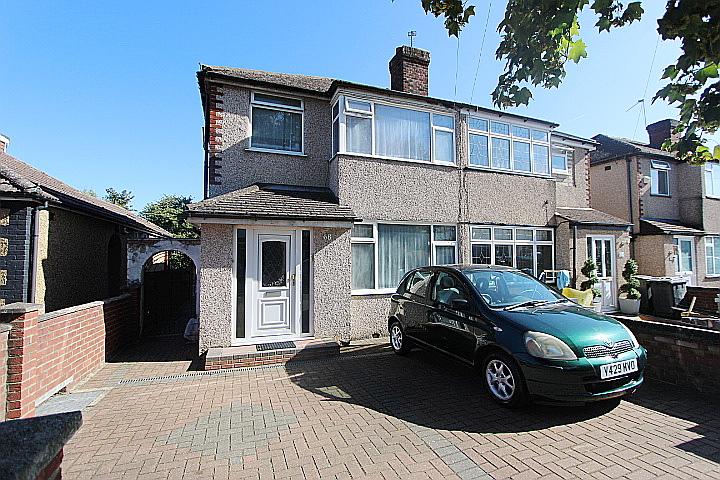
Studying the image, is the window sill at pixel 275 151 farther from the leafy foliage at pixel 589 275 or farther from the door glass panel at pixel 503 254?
the leafy foliage at pixel 589 275

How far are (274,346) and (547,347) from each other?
4.93 metres

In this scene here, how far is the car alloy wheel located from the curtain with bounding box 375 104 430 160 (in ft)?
20.0

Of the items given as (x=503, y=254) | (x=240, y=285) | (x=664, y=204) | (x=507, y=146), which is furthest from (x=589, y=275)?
(x=240, y=285)

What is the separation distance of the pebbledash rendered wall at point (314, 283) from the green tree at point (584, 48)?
16.0 ft

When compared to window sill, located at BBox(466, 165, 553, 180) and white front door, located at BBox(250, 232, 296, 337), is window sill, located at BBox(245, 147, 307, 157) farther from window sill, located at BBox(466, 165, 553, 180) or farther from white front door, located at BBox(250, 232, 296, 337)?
window sill, located at BBox(466, 165, 553, 180)

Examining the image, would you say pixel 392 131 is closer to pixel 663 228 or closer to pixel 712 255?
pixel 663 228

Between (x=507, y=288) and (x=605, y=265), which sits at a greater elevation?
(x=605, y=265)

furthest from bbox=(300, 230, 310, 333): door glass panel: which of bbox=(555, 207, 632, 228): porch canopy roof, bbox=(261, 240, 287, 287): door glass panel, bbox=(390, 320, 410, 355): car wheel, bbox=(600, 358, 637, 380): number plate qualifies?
bbox=(555, 207, 632, 228): porch canopy roof

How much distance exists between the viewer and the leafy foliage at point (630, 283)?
12.3m

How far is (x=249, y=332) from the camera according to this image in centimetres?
746

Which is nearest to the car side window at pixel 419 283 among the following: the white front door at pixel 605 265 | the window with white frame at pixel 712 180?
the white front door at pixel 605 265

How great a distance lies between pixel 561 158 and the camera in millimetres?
13742

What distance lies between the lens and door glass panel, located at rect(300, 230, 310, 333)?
7918 mm

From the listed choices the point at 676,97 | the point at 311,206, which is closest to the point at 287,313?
the point at 311,206
